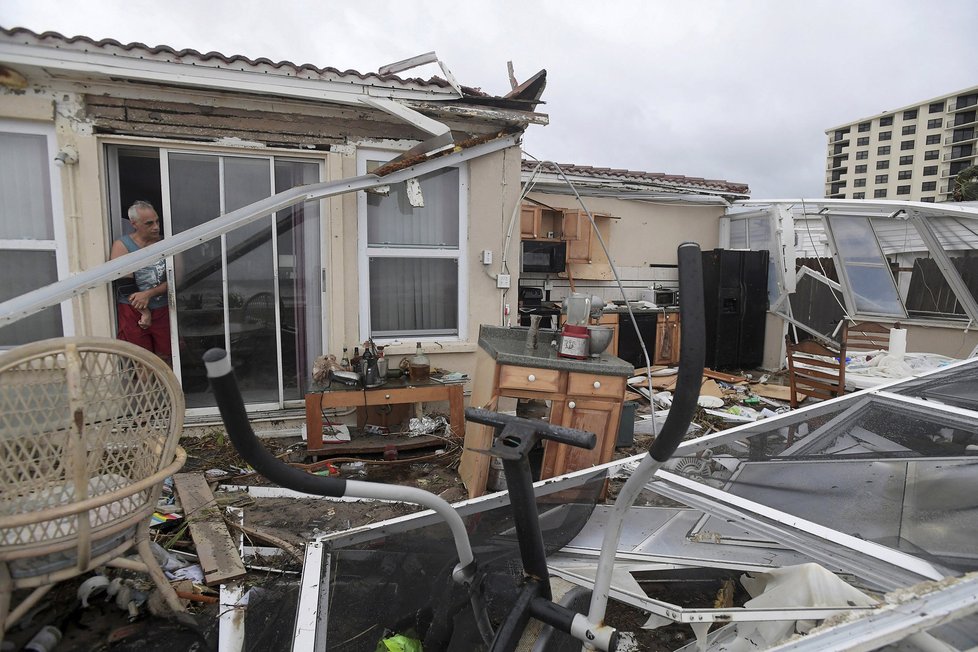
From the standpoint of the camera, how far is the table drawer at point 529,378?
324 cm

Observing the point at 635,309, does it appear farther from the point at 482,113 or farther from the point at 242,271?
the point at 242,271

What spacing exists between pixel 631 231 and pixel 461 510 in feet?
24.9

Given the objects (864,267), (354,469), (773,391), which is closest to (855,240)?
(864,267)

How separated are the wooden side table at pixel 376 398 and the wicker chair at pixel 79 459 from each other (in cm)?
160

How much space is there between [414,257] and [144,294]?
2.25m

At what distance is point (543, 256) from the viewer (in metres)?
7.70

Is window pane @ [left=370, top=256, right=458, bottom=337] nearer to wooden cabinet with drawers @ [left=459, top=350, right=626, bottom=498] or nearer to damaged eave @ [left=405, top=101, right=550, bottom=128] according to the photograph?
damaged eave @ [left=405, top=101, right=550, bottom=128]

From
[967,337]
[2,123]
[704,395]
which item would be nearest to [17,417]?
[2,123]

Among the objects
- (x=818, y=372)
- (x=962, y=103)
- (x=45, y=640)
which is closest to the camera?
(x=45, y=640)

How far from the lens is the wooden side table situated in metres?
4.04

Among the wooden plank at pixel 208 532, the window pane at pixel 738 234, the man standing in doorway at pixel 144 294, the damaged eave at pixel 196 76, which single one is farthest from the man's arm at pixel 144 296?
the window pane at pixel 738 234

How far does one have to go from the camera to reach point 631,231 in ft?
28.0

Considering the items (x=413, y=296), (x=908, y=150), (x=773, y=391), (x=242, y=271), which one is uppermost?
(x=908, y=150)

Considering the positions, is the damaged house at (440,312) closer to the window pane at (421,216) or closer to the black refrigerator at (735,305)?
the window pane at (421,216)
